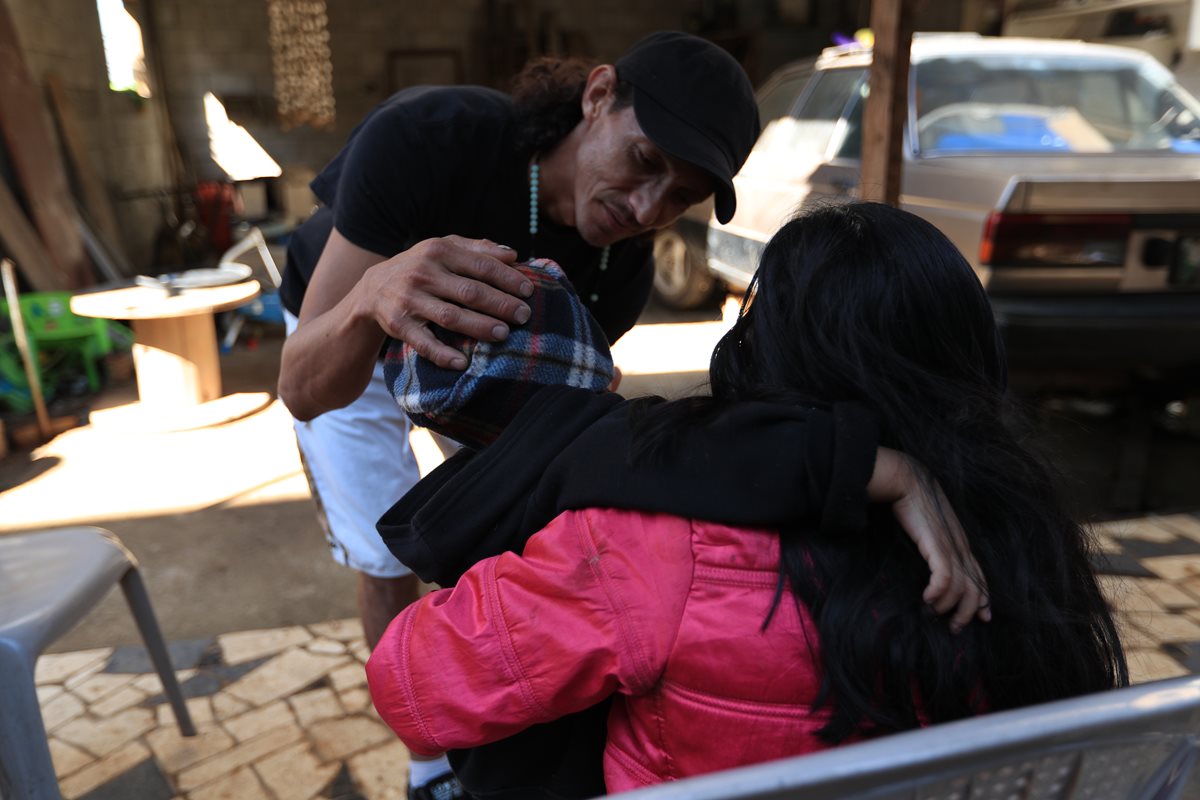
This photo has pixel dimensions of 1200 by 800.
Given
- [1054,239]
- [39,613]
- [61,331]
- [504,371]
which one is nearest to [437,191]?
[504,371]

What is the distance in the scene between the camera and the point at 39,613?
186 centimetres

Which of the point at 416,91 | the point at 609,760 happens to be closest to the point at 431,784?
the point at 609,760

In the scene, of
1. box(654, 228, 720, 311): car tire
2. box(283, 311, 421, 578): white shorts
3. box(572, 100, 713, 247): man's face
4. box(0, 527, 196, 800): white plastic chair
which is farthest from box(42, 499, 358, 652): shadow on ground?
box(654, 228, 720, 311): car tire

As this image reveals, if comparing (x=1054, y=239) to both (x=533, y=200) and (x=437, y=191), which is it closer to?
(x=533, y=200)

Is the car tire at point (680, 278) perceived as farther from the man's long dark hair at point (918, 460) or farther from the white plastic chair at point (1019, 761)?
the white plastic chair at point (1019, 761)

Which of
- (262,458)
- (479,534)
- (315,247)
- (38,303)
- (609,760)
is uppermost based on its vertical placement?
(315,247)

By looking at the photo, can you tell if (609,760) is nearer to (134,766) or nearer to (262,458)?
(134,766)

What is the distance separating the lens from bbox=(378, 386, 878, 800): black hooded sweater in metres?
0.89

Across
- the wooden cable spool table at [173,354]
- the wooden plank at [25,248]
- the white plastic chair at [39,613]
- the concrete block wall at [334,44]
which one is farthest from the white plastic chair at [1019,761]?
the concrete block wall at [334,44]

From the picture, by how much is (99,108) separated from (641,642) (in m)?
8.96

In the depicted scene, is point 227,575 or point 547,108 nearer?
point 547,108

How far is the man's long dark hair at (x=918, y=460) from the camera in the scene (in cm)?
92

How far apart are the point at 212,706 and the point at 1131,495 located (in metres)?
3.81

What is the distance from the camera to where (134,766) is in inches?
93.7
